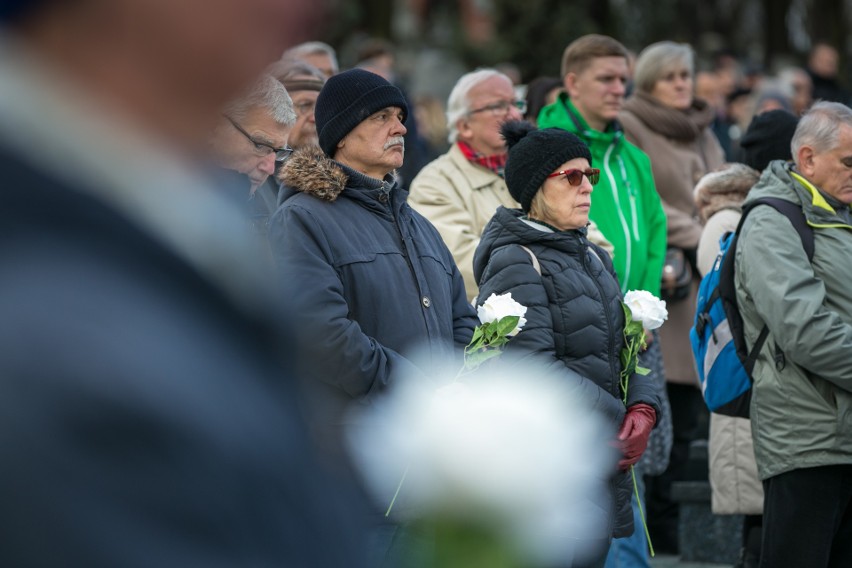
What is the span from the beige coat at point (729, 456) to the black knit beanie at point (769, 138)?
0.33 meters

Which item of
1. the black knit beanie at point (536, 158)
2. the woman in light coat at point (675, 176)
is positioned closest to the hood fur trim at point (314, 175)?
the black knit beanie at point (536, 158)

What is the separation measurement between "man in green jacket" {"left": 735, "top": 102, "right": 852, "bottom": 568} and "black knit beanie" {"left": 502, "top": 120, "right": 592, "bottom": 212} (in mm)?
837

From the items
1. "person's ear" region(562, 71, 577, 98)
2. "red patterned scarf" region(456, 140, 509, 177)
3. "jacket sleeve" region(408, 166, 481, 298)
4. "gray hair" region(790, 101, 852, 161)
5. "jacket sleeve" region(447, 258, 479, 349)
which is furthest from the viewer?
"person's ear" region(562, 71, 577, 98)

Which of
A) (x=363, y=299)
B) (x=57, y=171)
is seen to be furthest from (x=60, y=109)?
(x=363, y=299)

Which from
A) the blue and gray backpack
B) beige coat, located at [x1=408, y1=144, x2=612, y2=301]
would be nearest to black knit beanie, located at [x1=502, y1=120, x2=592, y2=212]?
the blue and gray backpack

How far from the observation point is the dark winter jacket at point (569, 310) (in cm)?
483

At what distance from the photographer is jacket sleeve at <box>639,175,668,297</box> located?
22.0 feet

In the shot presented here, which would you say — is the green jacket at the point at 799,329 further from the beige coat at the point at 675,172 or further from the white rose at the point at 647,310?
the beige coat at the point at 675,172

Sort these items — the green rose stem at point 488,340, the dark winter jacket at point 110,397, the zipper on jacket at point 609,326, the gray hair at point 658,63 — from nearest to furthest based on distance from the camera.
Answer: the dark winter jacket at point 110,397
the green rose stem at point 488,340
the zipper on jacket at point 609,326
the gray hair at point 658,63

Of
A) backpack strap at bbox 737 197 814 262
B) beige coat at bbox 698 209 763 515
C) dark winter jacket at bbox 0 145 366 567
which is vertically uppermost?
dark winter jacket at bbox 0 145 366 567

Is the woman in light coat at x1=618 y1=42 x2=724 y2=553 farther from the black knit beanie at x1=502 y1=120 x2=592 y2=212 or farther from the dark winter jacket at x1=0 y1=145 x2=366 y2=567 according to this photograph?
the dark winter jacket at x1=0 y1=145 x2=366 y2=567

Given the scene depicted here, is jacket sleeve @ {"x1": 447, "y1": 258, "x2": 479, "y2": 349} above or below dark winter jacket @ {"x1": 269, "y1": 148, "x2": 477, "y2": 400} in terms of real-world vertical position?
below

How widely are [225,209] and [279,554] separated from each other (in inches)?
11.0

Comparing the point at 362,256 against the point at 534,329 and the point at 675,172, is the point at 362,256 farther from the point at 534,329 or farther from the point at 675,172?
the point at 675,172
